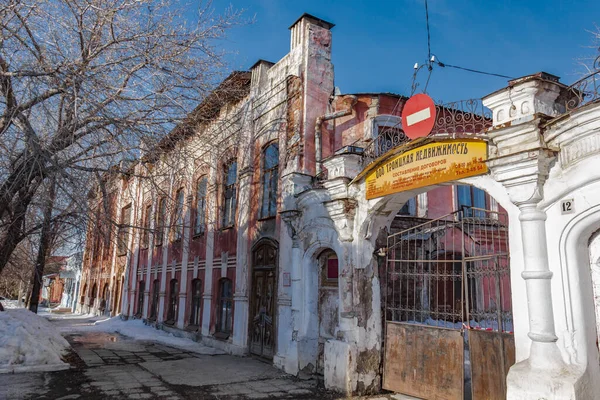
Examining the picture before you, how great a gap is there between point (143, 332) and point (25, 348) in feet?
27.7

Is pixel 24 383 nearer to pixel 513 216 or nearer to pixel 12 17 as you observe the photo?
pixel 12 17

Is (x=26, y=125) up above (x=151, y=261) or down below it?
above

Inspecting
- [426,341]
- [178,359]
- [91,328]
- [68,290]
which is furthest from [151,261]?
[68,290]

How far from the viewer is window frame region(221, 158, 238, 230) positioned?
46.5 feet

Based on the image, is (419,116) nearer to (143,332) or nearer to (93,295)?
(143,332)

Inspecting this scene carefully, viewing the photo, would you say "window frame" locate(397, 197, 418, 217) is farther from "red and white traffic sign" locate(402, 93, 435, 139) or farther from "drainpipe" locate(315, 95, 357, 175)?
"red and white traffic sign" locate(402, 93, 435, 139)

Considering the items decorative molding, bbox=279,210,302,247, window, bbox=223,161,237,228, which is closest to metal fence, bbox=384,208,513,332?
decorative molding, bbox=279,210,302,247

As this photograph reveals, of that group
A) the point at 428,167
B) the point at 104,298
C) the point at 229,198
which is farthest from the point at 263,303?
the point at 104,298

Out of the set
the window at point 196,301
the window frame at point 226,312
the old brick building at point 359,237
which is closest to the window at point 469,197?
the old brick building at point 359,237

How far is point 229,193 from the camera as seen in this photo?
587 inches

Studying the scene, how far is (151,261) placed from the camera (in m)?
20.8

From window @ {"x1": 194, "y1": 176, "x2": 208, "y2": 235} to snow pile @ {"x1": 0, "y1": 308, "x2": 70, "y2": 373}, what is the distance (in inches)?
256

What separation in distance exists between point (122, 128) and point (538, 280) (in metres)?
6.69

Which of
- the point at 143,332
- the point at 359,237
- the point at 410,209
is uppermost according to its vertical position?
the point at 410,209
